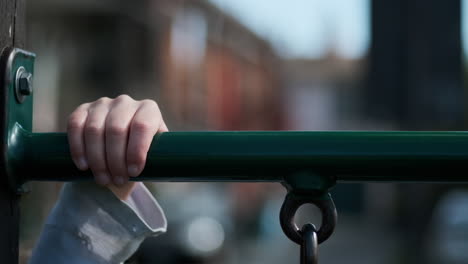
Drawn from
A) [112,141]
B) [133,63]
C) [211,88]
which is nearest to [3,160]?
[112,141]

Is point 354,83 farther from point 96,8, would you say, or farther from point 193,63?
point 96,8

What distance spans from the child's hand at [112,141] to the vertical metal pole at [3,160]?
105mm

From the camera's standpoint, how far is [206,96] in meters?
26.1

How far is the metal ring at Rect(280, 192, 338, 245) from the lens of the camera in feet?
3.50

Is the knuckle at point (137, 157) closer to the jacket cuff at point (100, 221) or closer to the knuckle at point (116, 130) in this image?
the knuckle at point (116, 130)

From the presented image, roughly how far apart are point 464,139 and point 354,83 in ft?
184

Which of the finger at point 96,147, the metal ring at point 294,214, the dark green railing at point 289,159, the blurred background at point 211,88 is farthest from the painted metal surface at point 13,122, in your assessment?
the blurred background at point 211,88

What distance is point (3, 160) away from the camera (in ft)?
3.67

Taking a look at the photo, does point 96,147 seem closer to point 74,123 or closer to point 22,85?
point 74,123

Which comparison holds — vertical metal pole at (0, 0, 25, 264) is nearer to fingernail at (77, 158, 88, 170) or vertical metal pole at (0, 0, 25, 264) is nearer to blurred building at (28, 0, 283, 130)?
fingernail at (77, 158, 88, 170)

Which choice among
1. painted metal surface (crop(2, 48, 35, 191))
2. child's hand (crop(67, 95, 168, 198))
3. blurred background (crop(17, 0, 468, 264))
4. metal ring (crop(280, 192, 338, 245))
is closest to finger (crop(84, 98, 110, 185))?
child's hand (crop(67, 95, 168, 198))

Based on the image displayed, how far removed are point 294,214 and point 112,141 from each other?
266mm

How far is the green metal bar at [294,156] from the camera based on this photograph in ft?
3.51

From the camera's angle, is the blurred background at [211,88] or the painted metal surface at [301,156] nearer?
the painted metal surface at [301,156]
